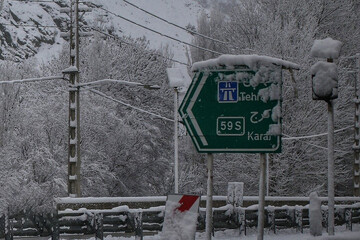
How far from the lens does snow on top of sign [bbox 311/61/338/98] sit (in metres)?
13.3

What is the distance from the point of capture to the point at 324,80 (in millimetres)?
13320

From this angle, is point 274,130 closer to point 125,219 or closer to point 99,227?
point 99,227

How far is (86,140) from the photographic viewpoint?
44062mm

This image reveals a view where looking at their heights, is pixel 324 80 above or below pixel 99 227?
above

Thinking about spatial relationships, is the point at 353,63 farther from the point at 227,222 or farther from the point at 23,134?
the point at 227,222

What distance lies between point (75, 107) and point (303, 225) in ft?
30.0

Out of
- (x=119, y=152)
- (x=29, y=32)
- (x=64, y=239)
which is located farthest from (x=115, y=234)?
(x=29, y=32)

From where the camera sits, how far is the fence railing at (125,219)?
Answer: 19.1 m

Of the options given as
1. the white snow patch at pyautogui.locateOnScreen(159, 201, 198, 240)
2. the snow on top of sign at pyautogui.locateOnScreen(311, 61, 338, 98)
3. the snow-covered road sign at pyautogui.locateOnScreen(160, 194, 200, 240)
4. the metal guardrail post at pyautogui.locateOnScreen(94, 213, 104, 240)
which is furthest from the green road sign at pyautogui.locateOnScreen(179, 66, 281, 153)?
the metal guardrail post at pyautogui.locateOnScreen(94, 213, 104, 240)

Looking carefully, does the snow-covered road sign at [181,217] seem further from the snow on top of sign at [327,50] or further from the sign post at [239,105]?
the snow on top of sign at [327,50]

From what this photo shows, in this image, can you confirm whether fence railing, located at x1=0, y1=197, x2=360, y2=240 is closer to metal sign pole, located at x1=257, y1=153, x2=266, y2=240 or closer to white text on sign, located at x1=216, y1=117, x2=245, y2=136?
white text on sign, located at x1=216, y1=117, x2=245, y2=136

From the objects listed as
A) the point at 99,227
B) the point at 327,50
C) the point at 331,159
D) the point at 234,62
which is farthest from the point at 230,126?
the point at 99,227

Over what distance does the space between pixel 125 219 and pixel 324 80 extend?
30.6ft

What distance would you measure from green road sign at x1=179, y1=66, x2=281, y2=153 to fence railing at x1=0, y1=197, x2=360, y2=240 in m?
8.51
